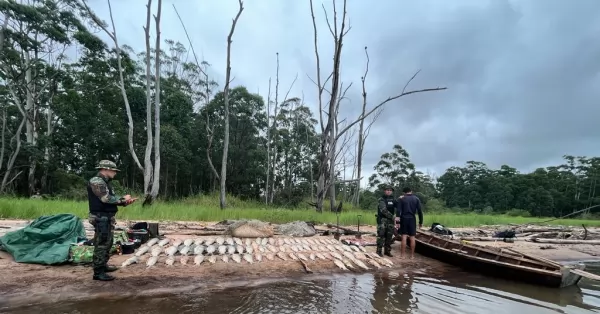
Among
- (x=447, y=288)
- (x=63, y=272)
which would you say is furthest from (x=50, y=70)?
(x=447, y=288)

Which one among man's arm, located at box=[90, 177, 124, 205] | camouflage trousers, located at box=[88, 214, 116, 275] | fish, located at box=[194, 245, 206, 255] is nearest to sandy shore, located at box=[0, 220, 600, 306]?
camouflage trousers, located at box=[88, 214, 116, 275]

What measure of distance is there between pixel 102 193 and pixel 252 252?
399cm

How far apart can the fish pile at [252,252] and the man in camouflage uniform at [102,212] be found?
849 millimetres

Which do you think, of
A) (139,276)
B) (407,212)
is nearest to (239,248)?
(139,276)

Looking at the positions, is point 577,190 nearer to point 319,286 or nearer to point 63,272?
point 319,286

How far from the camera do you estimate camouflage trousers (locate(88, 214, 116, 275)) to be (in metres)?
6.10

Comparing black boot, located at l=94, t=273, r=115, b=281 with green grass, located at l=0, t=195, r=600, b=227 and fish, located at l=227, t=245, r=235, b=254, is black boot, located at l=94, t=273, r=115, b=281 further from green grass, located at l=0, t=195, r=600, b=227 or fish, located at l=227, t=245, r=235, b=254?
green grass, located at l=0, t=195, r=600, b=227

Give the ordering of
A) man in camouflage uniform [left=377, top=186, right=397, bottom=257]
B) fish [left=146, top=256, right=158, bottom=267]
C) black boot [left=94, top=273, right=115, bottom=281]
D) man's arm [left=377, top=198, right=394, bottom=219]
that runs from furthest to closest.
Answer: man in camouflage uniform [left=377, top=186, right=397, bottom=257]
man's arm [left=377, top=198, right=394, bottom=219]
fish [left=146, top=256, right=158, bottom=267]
black boot [left=94, top=273, right=115, bottom=281]

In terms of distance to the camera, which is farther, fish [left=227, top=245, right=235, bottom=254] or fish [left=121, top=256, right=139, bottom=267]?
fish [left=227, top=245, right=235, bottom=254]

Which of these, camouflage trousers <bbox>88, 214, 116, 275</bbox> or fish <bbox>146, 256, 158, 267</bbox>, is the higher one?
camouflage trousers <bbox>88, 214, 116, 275</bbox>

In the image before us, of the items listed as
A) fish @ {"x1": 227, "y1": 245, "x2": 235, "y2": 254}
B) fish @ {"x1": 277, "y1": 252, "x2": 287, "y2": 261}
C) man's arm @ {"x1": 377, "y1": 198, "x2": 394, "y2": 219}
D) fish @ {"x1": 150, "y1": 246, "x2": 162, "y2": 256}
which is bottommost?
fish @ {"x1": 277, "y1": 252, "x2": 287, "y2": 261}

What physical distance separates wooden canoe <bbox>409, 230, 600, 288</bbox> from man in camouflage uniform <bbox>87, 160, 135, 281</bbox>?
7880 mm

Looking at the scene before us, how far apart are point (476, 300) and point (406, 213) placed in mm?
3198

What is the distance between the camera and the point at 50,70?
24078mm
